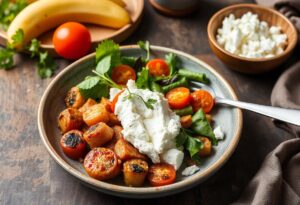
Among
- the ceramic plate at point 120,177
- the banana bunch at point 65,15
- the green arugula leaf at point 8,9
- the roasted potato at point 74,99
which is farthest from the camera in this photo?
the green arugula leaf at point 8,9

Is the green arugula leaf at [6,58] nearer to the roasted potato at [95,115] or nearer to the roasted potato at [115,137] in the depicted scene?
the roasted potato at [95,115]

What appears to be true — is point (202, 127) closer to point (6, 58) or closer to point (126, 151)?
point (126, 151)

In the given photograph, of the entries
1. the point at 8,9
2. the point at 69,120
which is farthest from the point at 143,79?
the point at 8,9

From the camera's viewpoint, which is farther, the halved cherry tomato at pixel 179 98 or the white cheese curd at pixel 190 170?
the halved cherry tomato at pixel 179 98

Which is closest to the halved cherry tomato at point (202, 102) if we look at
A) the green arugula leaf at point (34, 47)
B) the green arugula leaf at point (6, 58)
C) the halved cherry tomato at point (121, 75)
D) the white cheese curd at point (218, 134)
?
the white cheese curd at point (218, 134)

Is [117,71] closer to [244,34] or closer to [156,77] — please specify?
[156,77]

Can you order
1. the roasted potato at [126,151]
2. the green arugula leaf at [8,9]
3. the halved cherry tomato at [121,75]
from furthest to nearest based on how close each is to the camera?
the green arugula leaf at [8,9] < the halved cherry tomato at [121,75] < the roasted potato at [126,151]

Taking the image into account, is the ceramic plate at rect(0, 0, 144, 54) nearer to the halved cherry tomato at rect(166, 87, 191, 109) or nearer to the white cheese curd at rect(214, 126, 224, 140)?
the halved cherry tomato at rect(166, 87, 191, 109)
